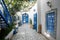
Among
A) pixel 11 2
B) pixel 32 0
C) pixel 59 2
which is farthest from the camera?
pixel 32 0

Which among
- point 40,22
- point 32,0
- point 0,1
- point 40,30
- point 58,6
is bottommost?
point 40,30

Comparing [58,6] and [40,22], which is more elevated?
[58,6]

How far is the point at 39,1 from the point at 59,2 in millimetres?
5497

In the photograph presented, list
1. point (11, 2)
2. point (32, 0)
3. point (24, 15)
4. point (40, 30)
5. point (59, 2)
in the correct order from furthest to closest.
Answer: point (24, 15)
point (32, 0)
point (11, 2)
point (40, 30)
point (59, 2)

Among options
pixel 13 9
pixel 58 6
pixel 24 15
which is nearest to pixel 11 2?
A: pixel 13 9

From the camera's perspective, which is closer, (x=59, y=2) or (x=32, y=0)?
(x=59, y=2)

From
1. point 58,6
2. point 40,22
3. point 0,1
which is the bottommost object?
point 40,22

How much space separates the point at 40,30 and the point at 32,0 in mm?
9049

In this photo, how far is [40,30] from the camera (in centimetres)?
1102

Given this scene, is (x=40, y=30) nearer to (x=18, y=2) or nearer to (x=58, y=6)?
(x=18, y=2)

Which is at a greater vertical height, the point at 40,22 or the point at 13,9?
the point at 13,9

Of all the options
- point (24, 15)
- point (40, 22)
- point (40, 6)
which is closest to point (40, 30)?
point (40, 22)

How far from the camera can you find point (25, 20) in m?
30.2

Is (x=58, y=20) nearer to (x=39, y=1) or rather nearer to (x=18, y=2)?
(x=39, y=1)
